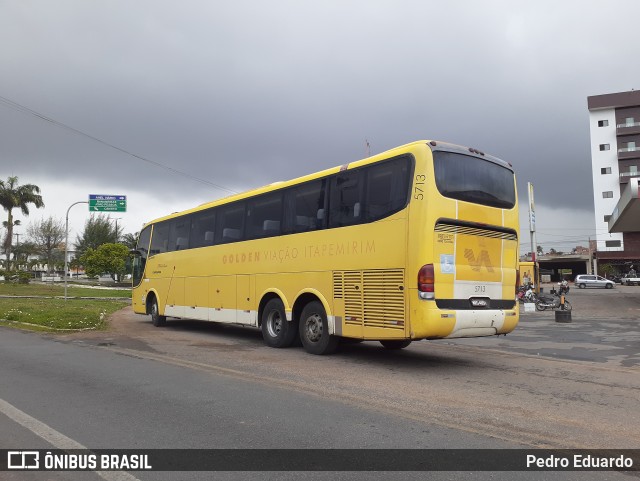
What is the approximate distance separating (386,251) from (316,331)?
2636mm

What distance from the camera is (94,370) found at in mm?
8602

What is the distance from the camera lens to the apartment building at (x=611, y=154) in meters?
73.4

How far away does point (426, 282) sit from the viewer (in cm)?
812

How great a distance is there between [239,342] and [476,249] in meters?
6.72

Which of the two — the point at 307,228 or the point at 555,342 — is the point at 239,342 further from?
the point at 555,342

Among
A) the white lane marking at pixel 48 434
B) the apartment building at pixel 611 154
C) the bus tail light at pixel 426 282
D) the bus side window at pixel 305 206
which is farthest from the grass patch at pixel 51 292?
the apartment building at pixel 611 154

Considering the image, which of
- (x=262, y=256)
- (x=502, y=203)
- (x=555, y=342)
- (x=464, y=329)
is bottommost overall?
(x=555, y=342)

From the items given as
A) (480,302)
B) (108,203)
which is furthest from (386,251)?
(108,203)

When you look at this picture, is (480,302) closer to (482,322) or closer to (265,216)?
(482,322)

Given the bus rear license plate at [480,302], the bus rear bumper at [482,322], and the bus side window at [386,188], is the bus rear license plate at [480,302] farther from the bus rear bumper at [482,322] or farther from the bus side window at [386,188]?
the bus side window at [386,188]

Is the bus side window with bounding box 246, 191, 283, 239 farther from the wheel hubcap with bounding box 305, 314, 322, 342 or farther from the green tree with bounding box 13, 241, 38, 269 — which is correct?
the green tree with bounding box 13, 241, 38, 269

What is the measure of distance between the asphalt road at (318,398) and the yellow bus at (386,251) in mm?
849

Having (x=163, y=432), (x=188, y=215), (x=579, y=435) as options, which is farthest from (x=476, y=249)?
(x=188, y=215)

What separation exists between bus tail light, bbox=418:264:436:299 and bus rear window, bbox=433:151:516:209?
4.39 feet
